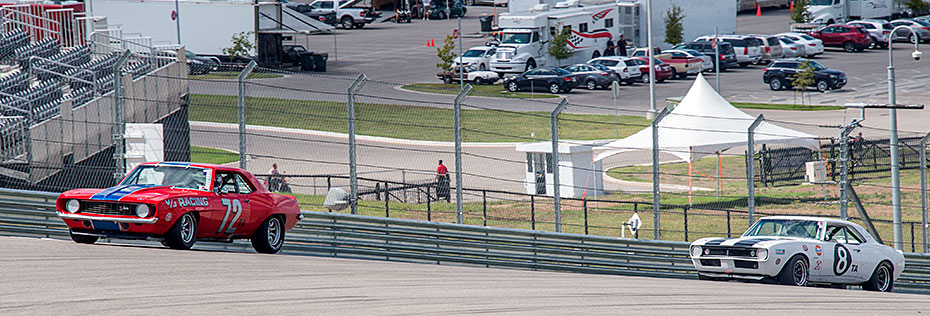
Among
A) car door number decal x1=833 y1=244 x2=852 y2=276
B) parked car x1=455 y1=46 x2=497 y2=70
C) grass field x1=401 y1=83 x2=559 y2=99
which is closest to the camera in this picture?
car door number decal x1=833 y1=244 x2=852 y2=276

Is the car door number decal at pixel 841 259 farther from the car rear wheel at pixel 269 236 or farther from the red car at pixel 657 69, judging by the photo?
the red car at pixel 657 69

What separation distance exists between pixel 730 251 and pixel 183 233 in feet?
22.6

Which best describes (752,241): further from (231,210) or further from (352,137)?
(231,210)

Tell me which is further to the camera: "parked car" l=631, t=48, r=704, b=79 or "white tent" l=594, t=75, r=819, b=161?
"parked car" l=631, t=48, r=704, b=79

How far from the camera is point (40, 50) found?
25.3 m

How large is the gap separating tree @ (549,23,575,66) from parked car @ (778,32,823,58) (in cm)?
1304

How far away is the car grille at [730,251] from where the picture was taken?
46.9ft

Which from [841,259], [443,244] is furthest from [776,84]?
[443,244]

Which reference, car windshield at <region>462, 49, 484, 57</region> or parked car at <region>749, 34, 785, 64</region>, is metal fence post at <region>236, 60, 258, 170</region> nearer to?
car windshield at <region>462, 49, 484, 57</region>

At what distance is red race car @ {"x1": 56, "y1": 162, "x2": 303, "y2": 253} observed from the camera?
11906mm

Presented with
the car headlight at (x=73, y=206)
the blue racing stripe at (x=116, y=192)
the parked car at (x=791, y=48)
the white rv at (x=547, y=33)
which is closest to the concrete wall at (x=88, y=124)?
the blue racing stripe at (x=116, y=192)

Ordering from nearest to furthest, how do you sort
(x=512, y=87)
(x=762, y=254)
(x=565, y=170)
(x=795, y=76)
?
(x=762, y=254) < (x=565, y=170) < (x=795, y=76) < (x=512, y=87)

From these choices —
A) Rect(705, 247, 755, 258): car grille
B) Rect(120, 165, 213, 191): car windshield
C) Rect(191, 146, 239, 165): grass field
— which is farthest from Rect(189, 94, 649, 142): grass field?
Rect(120, 165, 213, 191): car windshield

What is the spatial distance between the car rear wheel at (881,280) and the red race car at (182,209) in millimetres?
7847
